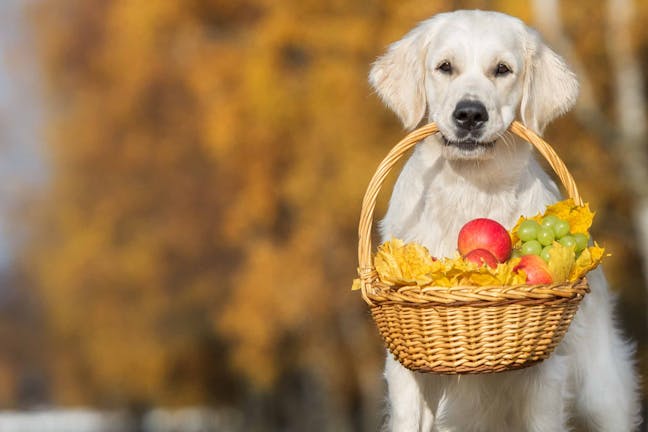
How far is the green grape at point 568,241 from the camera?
169 inches

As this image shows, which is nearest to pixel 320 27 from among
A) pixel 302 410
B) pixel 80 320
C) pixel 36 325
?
pixel 302 410

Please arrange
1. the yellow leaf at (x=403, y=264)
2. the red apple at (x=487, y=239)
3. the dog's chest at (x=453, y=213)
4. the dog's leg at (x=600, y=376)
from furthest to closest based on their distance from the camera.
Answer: the dog's leg at (x=600, y=376)
the dog's chest at (x=453, y=213)
the red apple at (x=487, y=239)
the yellow leaf at (x=403, y=264)

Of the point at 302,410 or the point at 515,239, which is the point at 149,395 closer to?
the point at 302,410

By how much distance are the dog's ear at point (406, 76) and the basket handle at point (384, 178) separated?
44cm

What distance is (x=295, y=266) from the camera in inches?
814

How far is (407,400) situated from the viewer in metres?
4.73

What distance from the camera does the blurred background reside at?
1723cm

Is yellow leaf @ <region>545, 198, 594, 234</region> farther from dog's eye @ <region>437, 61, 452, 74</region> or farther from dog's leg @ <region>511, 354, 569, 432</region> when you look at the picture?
dog's eye @ <region>437, 61, 452, 74</region>

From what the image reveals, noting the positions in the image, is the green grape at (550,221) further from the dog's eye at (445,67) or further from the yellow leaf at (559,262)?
the dog's eye at (445,67)

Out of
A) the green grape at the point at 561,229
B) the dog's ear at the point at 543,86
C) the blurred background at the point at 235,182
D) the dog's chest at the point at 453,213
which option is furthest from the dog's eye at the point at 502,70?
the blurred background at the point at 235,182

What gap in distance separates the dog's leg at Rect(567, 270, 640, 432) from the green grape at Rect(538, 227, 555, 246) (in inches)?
41.6

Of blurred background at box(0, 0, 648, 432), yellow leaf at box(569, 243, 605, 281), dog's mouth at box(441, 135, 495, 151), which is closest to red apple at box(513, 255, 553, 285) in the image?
yellow leaf at box(569, 243, 605, 281)

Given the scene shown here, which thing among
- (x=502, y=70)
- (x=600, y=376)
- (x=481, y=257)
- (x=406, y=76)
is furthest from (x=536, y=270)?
(x=600, y=376)

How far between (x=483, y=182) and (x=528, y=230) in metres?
0.65
